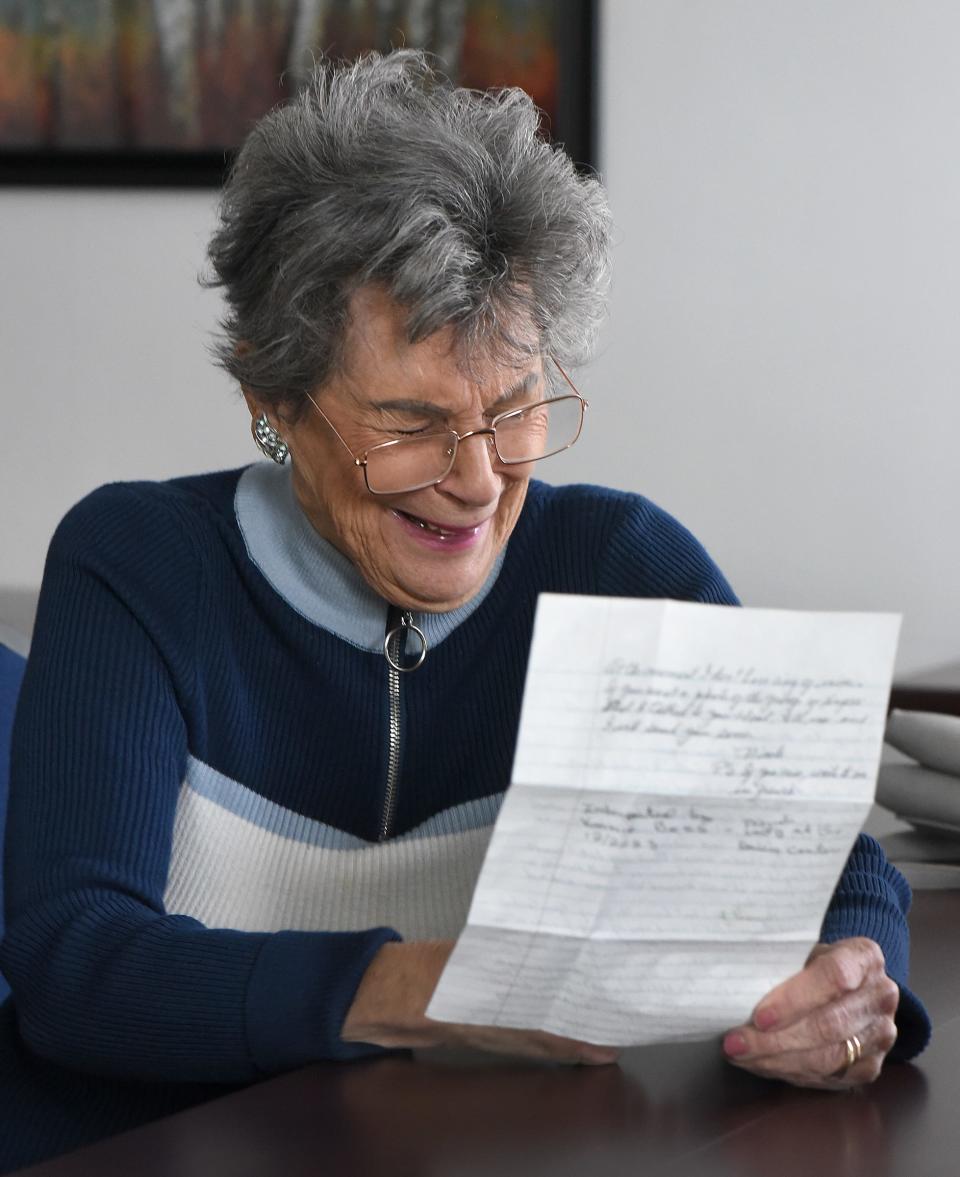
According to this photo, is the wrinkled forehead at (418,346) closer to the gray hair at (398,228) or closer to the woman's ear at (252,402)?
the gray hair at (398,228)

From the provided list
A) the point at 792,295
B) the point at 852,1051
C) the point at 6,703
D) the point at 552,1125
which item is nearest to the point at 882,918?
the point at 852,1051

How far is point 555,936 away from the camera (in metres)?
0.78

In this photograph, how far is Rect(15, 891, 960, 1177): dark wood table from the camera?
0.74m

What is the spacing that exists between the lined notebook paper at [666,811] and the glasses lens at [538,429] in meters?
0.45

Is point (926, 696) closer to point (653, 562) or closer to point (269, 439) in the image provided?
point (653, 562)

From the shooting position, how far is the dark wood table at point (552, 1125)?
2.43 ft

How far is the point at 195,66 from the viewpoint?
2.62 metres

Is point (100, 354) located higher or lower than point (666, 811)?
lower

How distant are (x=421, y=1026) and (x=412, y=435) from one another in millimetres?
448

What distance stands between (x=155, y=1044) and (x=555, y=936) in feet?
0.96

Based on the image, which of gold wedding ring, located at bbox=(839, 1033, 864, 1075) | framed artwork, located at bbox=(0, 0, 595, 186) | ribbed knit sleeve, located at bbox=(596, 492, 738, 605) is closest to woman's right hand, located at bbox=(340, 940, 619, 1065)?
gold wedding ring, located at bbox=(839, 1033, 864, 1075)

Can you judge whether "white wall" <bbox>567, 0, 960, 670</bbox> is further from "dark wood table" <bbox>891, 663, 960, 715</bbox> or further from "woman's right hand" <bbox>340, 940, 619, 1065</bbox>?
"woman's right hand" <bbox>340, 940, 619, 1065</bbox>

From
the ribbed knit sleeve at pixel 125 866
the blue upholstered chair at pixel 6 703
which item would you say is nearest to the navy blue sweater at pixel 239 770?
the ribbed knit sleeve at pixel 125 866

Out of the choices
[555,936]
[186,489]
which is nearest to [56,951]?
[555,936]
